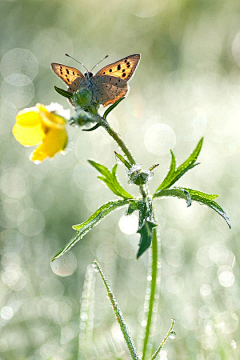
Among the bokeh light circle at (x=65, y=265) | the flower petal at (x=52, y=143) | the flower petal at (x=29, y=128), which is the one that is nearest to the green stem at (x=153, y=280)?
the flower petal at (x=52, y=143)

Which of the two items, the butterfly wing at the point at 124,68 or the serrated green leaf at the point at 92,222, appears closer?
the serrated green leaf at the point at 92,222

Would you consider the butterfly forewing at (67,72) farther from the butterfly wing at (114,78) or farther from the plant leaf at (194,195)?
the plant leaf at (194,195)

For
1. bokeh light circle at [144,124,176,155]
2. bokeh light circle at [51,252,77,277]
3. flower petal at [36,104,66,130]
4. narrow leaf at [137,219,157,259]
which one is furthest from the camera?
bokeh light circle at [144,124,176,155]

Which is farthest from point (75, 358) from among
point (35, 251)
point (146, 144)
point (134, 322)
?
point (146, 144)

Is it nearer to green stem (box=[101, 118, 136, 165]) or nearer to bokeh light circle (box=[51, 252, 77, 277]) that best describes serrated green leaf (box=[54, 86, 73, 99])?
green stem (box=[101, 118, 136, 165])

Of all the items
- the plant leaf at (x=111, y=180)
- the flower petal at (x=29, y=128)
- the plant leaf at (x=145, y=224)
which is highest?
the flower petal at (x=29, y=128)

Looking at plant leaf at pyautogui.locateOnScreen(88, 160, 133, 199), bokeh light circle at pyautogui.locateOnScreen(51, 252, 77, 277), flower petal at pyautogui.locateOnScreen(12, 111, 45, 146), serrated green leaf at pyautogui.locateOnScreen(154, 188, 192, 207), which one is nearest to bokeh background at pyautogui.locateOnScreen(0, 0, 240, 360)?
bokeh light circle at pyautogui.locateOnScreen(51, 252, 77, 277)

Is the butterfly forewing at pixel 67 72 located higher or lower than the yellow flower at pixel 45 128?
higher

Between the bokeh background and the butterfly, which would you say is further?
the bokeh background
